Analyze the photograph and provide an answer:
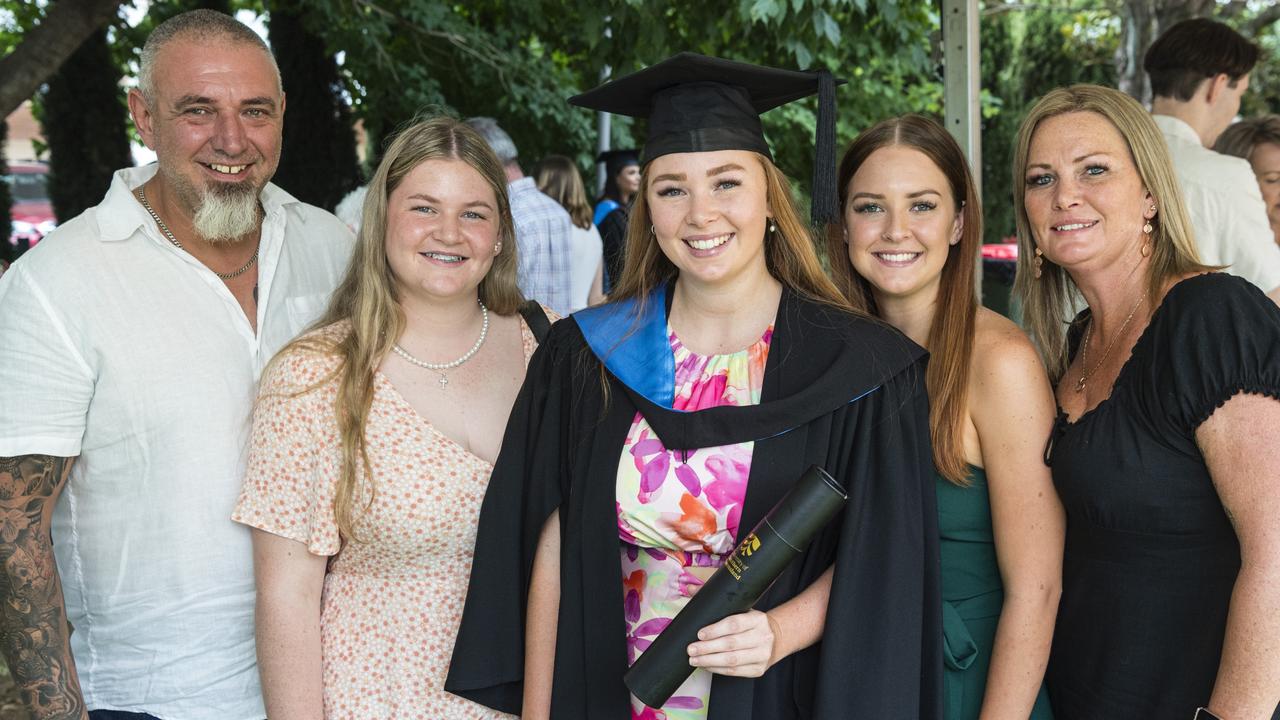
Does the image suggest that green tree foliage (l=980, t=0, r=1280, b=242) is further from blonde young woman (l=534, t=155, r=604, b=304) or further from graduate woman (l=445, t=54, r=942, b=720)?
graduate woman (l=445, t=54, r=942, b=720)

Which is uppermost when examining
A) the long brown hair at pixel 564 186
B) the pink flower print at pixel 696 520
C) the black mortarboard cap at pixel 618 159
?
the black mortarboard cap at pixel 618 159

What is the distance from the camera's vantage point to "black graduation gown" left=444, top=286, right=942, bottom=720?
1.95 meters

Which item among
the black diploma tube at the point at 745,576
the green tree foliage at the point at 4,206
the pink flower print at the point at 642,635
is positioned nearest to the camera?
the black diploma tube at the point at 745,576

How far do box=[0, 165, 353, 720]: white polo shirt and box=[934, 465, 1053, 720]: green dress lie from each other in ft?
5.03

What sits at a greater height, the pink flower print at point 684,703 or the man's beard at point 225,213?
the man's beard at point 225,213

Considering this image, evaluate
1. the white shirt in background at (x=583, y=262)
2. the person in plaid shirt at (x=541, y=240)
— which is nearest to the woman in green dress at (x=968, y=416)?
the person in plaid shirt at (x=541, y=240)

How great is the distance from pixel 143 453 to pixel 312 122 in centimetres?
1076

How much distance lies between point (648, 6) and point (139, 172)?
2186 mm

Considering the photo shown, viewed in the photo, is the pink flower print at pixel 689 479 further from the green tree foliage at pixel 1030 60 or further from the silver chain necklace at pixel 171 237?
the green tree foliage at pixel 1030 60

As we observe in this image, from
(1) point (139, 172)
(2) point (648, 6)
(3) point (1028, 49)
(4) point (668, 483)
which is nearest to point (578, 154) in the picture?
(2) point (648, 6)

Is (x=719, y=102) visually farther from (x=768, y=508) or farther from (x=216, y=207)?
(x=216, y=207)

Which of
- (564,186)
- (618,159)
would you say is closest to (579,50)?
(618,159)

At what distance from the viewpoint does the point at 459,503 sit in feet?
7.24

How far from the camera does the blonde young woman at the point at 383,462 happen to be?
7.03 ft
